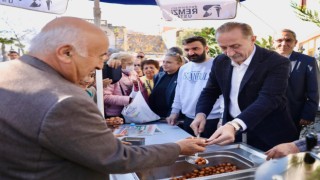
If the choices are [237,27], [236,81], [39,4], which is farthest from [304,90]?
[39,4]

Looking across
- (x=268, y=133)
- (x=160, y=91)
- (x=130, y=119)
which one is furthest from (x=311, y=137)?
(x=160, y=91)

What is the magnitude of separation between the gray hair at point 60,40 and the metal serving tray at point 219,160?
84cm

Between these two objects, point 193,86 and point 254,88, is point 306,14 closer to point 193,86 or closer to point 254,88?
point 193,86

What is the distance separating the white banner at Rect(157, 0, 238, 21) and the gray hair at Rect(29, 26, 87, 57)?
1.70m

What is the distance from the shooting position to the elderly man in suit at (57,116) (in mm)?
857

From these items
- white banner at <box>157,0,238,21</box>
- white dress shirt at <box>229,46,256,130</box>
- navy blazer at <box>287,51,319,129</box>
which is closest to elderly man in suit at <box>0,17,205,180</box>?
white dress shirt at <box>229,46,256,130</box>

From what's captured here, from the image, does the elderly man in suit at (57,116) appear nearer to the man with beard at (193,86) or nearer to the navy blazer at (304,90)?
the man with beard at (193,86)

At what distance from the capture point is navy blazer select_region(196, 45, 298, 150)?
6.12 feet

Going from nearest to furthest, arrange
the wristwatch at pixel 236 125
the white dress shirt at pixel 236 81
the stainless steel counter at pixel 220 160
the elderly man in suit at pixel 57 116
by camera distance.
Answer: the elderly man in suit at pixel 57 116 < the stainless steel counter at pixel 220 160 < the wristwatch at pixel 236 125 < the white dress shirt at pixel 236 81

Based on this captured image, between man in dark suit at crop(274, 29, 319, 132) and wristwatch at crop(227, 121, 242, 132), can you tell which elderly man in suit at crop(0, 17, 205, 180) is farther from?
man in dark suit at crop(274, 29, 319, 132)

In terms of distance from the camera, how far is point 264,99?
6.15ft

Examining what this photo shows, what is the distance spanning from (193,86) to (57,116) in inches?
90.6

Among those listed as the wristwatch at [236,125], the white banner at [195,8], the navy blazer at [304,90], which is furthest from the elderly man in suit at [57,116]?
the navy blazer at [304,90]

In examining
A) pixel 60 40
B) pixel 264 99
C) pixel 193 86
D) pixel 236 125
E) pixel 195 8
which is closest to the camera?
pixel 60 40
